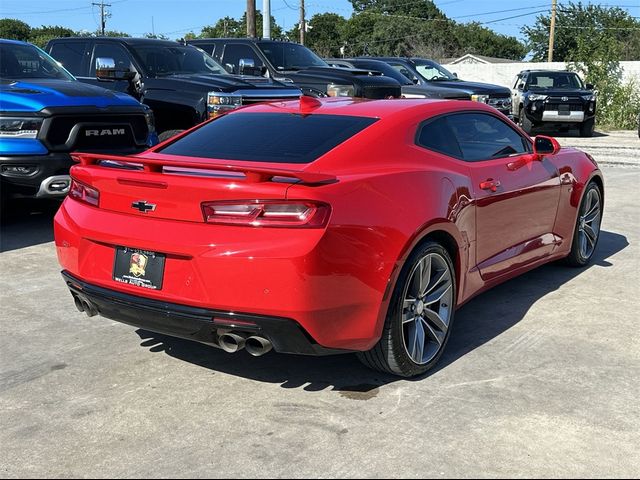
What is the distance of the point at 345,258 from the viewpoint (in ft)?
11.5

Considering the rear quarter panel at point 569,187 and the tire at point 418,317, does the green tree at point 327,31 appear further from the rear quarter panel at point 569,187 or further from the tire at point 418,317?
the tire at point 418,317

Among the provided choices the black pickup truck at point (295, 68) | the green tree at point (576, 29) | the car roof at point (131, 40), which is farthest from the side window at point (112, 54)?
the green tree at point (576, 29)

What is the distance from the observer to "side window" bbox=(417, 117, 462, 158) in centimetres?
450

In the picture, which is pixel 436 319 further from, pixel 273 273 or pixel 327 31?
pixel 327 31

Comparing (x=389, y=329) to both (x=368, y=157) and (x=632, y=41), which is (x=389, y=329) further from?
(x=632, y=41)

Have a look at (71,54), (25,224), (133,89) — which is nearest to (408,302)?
(25,224)

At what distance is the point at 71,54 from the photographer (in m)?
10.9

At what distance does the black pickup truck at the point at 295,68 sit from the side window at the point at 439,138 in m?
7.31

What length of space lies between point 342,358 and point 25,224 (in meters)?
5.12

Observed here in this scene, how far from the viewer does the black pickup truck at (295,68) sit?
40.4 ft

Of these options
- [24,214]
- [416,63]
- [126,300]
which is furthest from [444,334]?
[416,63]

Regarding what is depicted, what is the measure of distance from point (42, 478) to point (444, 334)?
7.40 feet

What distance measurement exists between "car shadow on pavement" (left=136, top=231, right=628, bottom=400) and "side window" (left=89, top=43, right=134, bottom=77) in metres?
6.55

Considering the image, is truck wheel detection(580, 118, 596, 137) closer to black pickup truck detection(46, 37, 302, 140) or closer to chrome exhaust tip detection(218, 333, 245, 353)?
black pickup truck detection(46, 37, 302, 140)
